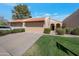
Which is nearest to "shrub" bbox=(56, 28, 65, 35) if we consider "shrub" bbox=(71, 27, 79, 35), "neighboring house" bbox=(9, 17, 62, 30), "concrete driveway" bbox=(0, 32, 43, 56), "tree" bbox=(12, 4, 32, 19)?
"neighboring house" bbox=(9, 17, 62, 30)

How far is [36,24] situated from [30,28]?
0.74 ft

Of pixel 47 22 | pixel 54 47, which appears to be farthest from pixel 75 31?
pixel 47 22

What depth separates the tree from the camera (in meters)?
9.76

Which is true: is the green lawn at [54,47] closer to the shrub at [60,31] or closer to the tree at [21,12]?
the shrub at [60,31]

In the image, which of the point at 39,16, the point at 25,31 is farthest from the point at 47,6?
the point at 25,31

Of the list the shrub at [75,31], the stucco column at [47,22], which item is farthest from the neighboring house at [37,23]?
the shrub at [75,31]

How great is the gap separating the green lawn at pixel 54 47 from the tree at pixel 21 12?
2.82ft

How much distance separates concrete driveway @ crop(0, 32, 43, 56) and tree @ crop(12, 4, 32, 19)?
21.2 inches

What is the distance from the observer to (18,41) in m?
9.88

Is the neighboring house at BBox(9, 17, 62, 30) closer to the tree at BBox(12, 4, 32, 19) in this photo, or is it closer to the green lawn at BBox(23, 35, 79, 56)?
the tree at BBox(12, 4, 32, 19)

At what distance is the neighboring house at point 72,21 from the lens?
9843 millimetres

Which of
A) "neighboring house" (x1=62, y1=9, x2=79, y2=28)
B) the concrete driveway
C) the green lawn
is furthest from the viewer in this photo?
"neighboring house" (x1=62, y1=9, x2=79, y2=28)

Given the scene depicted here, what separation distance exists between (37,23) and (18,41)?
32.3 inches

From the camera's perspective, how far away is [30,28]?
33.0ft
